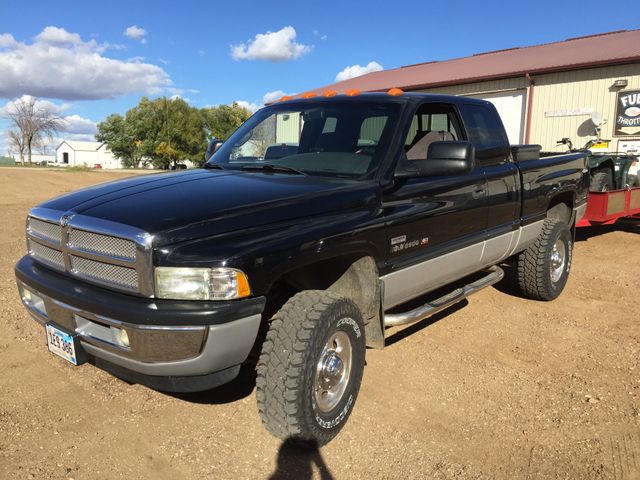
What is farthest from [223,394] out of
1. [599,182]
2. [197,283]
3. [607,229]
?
[607,229]

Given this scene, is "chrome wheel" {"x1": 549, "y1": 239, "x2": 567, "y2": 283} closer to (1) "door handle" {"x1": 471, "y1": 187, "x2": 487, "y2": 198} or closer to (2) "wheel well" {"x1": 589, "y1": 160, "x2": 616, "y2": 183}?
(1) "door handle" {"x1": 471, "y1": 187, "x2": 487, "y2": 198}

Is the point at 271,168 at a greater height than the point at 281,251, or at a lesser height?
greater

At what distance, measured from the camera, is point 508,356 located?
168 inches

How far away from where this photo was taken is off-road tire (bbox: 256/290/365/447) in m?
2.72

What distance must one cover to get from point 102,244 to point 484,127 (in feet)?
11.1

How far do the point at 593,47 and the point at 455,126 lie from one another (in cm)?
1611

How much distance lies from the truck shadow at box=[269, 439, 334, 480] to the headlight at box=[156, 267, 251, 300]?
37.4 inches

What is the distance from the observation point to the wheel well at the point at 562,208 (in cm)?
579

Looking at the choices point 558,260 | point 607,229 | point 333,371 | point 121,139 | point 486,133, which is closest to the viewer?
point 333,371

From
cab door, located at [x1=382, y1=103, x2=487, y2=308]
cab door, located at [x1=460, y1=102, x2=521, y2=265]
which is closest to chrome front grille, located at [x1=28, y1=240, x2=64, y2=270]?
cab door, located at [x1=382, y1=103, x2=487, y2=308]

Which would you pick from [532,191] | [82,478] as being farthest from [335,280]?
[532,191]

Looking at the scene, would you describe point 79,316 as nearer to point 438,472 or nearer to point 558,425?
point 438,472

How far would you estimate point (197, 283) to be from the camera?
97.3 inches

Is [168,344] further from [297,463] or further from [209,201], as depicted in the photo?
[297,463]
